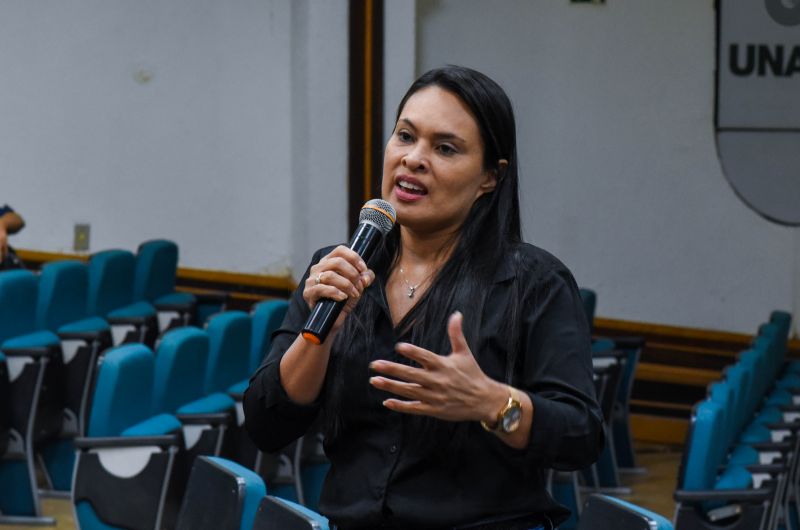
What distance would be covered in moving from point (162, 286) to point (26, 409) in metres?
0.84

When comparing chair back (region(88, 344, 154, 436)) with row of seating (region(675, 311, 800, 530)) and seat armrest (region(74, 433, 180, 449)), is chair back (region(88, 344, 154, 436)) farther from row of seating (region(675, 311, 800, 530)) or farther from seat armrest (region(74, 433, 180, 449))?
row of seating (region(675, 311, 800, 530))

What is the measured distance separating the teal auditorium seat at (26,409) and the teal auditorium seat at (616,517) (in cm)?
136

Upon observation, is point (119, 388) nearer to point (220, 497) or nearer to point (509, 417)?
point (220, 497)

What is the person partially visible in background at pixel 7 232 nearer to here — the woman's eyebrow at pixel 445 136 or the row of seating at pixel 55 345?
the row of seating at pixel 55 345

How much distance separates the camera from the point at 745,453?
202 centimetres

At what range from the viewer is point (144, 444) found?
66.6 inches

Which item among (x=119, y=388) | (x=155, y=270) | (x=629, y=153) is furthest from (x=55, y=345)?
(x=629, y=153)

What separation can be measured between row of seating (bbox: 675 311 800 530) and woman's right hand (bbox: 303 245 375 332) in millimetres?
1080

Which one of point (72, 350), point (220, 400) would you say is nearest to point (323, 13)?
point (72, 350)

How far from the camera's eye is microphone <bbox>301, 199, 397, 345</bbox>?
687 millimetres

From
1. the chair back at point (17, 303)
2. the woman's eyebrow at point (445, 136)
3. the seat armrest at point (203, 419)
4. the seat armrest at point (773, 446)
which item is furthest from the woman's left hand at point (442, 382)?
the chair back at point (17, 303)

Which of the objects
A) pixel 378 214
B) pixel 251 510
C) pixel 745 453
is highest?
pixel 378 214

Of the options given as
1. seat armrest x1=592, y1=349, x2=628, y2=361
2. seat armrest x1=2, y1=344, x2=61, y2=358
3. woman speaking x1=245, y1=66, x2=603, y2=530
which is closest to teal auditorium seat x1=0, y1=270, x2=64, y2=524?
seat armrest x1=2, y1=344, x2=61, y2=358

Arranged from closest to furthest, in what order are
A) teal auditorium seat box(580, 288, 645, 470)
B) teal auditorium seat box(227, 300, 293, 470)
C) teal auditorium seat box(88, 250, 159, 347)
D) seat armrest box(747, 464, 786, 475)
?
1. seat armrest box(747, 464, 786, 475)
2. teal auditorium seat box(227, 300, 293, 470)
3. teal auditorium seat box(88, 250, 159, 347)
4. teal auditorium seat box(580, 288, 645, 470)
